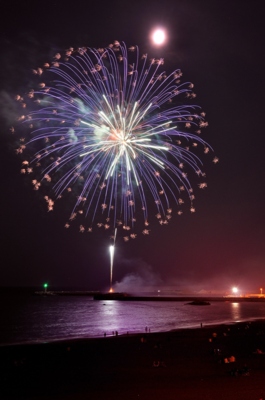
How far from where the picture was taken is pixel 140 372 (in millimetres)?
23469

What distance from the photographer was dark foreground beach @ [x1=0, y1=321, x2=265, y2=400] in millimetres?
18547

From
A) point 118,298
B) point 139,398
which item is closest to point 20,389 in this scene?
point 139,398

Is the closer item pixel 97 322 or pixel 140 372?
pixel 140 372

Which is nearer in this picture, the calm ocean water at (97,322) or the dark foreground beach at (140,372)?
the dark foreground beach at (140,372)

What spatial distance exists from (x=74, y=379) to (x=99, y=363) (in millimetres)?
5483

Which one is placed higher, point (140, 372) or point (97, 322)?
point (97, 322)

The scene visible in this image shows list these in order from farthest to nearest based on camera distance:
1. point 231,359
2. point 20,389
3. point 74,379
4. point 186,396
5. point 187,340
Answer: point 187,340 < point 231,359 < point 74,379 < point 20,389 < point 186,396

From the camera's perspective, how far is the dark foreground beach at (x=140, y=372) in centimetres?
1855

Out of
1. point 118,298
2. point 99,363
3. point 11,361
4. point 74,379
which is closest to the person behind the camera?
point 74,379

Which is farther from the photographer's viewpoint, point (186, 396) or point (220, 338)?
point (220, 338)

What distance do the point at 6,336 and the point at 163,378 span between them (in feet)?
132

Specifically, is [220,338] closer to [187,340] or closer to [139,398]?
[187,340]

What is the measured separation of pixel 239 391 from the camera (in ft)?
58.1

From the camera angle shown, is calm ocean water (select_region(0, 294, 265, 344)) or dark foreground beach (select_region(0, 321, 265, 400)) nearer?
dark foreground beach (select_region(0, 321, 265, 400))
